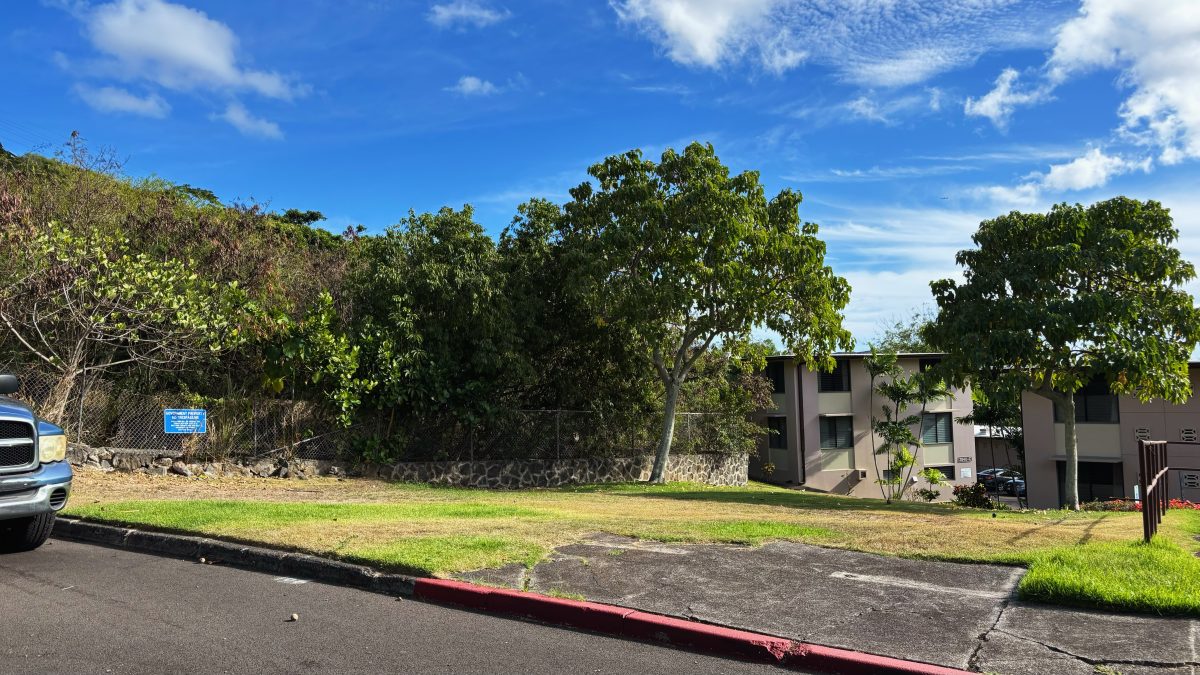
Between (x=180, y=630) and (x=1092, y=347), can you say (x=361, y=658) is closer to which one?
(x=180, y=630)

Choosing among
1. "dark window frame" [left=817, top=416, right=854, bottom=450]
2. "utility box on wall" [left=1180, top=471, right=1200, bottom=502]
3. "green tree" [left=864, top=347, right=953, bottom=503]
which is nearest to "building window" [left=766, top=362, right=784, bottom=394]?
"dark window frame" [left=817, top=416, right=854, bottom=450]

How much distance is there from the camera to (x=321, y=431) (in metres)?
18.8

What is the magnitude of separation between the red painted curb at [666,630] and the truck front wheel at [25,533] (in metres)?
4.28

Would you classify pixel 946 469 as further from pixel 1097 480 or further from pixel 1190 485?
pixel 1190 485

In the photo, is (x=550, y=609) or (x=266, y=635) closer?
(x=266, y=635)

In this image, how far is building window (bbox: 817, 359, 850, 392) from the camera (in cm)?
3406

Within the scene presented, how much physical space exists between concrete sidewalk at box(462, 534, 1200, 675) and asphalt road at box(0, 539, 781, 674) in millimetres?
653

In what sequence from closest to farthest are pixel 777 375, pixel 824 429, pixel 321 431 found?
pixel 321 431
pixel 824 429
pixel 777 375

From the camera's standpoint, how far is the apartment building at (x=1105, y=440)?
24.9 metres

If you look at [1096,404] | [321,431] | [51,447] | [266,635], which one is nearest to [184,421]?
[321,431]

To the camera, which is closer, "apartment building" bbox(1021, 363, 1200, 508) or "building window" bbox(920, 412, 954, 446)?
"apartment building" bbox(1021, 363, 1200, 508)

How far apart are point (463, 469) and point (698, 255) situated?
304 inches

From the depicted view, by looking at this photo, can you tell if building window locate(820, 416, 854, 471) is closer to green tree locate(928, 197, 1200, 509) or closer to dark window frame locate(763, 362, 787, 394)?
dark window frame locate(763, 362, 787, 394)

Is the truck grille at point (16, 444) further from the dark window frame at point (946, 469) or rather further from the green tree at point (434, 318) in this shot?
the dark window frame at point (946, 469)
